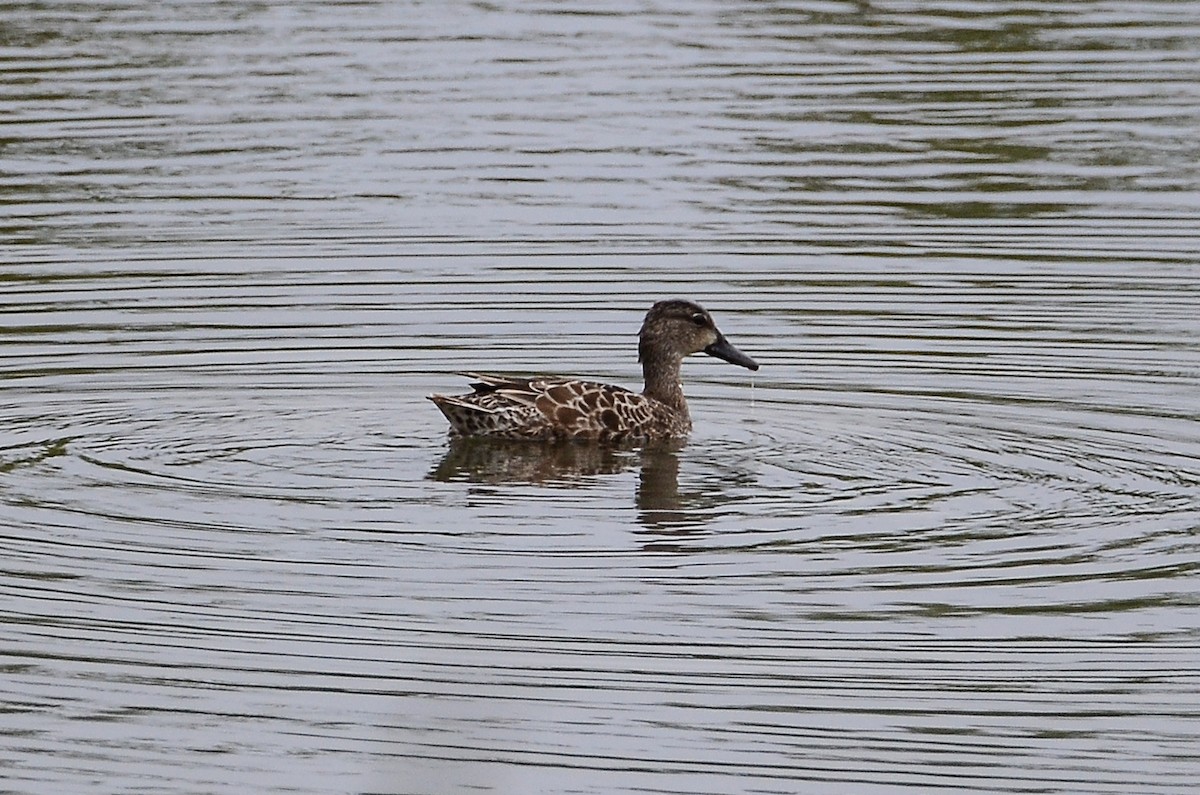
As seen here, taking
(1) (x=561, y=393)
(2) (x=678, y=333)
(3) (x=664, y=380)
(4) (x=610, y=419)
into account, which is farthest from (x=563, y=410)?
(2) (x=678, y=333)

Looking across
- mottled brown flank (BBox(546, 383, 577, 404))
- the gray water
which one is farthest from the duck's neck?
mottled brown flank (BBox(546, 383, 577, 404))

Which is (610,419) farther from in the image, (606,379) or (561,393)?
(606,379)

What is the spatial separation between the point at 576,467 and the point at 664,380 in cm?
108

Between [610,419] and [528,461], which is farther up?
[610,419]

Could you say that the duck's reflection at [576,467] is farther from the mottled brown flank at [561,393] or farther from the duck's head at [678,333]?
the duck's head at [678,333]

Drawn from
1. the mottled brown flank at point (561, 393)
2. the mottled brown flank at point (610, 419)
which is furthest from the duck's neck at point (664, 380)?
the mottled brown flank at point (561, 393)

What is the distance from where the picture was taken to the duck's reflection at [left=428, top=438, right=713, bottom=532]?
449 inches

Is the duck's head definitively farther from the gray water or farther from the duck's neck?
the gray water

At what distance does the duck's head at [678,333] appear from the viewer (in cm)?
1338

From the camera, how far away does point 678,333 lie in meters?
13.4

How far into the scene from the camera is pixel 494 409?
41.5 ft

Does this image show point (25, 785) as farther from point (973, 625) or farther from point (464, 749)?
point (973, 625)

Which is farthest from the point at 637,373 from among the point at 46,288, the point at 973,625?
the point at 973,625

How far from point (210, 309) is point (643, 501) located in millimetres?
4690
